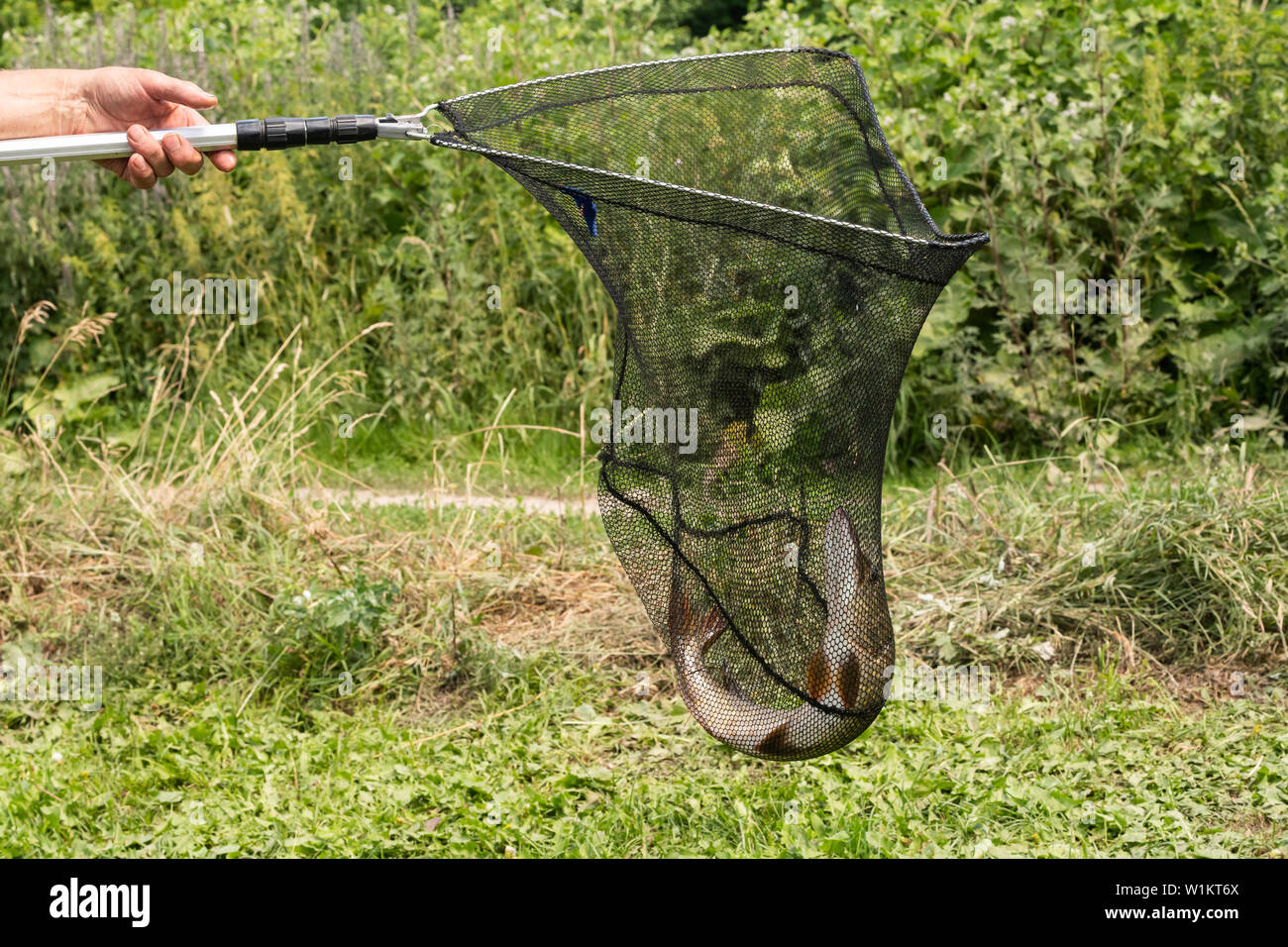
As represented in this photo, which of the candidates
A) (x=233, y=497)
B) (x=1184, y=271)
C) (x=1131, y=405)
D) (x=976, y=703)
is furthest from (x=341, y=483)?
(x=1184, y=271)

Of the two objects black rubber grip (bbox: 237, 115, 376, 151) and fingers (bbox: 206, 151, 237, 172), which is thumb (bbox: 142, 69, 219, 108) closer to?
fingers (bbox: 206, 151, 237, 172)

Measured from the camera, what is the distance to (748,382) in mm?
2943

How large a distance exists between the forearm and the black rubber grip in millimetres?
1057

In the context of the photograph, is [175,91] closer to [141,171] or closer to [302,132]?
[141,171]

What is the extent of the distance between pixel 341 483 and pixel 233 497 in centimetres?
106

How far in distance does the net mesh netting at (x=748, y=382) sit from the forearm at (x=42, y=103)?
4.09 feet

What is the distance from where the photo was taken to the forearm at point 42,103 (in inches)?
136

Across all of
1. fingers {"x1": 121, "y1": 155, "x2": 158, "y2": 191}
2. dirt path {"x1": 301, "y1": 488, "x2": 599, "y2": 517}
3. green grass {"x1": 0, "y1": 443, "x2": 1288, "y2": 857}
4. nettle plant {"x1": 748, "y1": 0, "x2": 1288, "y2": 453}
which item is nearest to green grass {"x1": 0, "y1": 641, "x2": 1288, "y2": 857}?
green grass {"x1": 0, "y1": 443, "x2": 1288, "y2": 857}

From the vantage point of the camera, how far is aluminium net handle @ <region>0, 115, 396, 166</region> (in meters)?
2.60

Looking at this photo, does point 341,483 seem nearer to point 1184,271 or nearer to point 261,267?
point 261,267

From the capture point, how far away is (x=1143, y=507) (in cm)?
435

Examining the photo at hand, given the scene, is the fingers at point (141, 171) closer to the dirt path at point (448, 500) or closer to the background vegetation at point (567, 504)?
the background vegetation at point (567, 504)

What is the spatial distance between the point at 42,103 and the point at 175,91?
0.54 m

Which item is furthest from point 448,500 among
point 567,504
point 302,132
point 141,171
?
point 302,132
